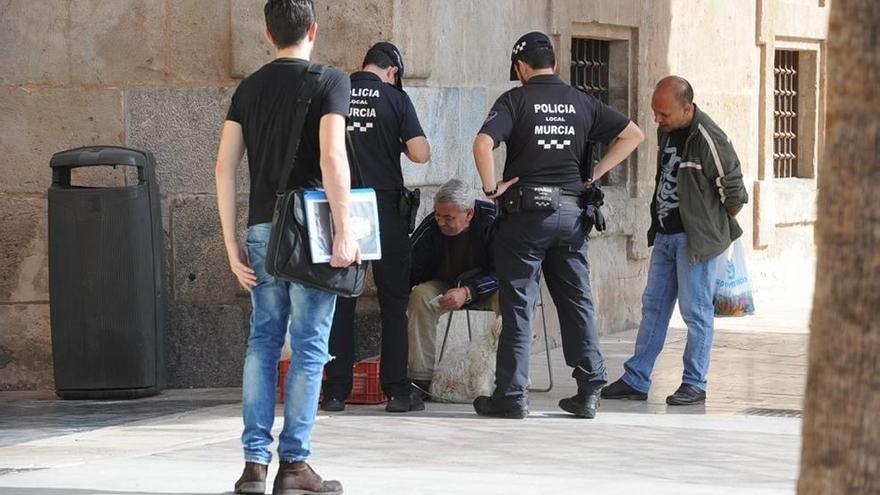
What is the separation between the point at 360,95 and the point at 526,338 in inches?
54.4

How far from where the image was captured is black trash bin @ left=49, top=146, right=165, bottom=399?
882cm

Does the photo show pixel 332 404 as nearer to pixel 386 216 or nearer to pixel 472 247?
pixel 386 216

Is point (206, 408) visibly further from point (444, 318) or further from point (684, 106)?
point (684, 106)

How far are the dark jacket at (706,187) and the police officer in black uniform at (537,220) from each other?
64cm

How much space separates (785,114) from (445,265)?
7.86m

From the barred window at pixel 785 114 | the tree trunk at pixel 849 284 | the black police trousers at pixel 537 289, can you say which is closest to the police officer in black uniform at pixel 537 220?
the black police trousers at pixel 537 289

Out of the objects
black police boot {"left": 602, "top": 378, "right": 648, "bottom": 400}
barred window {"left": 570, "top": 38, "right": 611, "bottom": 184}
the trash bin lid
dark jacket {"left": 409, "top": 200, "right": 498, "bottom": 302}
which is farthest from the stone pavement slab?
barred window {"left": 570, "top": 38, "right": 611, "bottom": 184}

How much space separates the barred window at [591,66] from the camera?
1205 centimetres

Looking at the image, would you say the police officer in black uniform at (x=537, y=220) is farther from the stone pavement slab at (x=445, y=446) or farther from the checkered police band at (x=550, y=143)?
the stone pavement slab at (x=445, y=446)

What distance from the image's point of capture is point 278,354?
19.5ft

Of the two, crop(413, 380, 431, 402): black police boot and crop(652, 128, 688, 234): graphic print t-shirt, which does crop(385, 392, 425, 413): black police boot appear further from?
crop(652, 128, 688, 234): graphic print t-shirt

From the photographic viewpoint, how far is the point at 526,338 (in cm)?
794

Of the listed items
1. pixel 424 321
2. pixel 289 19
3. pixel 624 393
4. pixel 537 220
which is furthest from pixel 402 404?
pixel 289 19

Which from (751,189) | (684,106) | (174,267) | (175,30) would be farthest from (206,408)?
(751,189)
